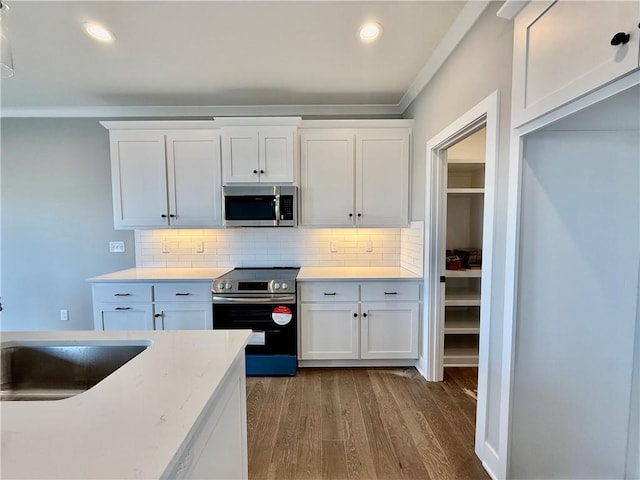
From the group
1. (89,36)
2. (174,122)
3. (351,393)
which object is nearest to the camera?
(89,36)

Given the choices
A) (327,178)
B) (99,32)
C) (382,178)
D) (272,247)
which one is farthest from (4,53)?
(382,178)

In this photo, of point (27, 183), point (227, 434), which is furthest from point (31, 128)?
point (227, 434)

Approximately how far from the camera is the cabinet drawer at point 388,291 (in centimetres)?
253

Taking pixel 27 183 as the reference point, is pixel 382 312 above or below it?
below

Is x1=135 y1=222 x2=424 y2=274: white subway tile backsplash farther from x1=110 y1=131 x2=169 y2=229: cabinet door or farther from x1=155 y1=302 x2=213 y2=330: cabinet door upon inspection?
x1=155 y1=302 x2=213 y2=330: cabinet door

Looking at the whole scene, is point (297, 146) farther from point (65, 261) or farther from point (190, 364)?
point (65, 261)

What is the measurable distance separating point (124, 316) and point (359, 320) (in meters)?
2.12

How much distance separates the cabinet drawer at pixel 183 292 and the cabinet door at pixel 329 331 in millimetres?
887

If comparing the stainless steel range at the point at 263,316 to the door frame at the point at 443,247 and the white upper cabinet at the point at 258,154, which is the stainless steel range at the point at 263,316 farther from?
the door frame at the point at 443,247

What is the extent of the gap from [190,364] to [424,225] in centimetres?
208

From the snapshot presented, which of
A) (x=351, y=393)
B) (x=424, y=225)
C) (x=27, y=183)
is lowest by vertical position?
(x=351, y=393)

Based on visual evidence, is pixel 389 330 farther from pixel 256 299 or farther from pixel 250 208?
pixel 250 208

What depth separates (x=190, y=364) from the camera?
3.01ft

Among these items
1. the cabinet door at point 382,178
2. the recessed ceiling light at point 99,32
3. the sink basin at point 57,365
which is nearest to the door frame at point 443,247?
the cabinet door at point 382,178
